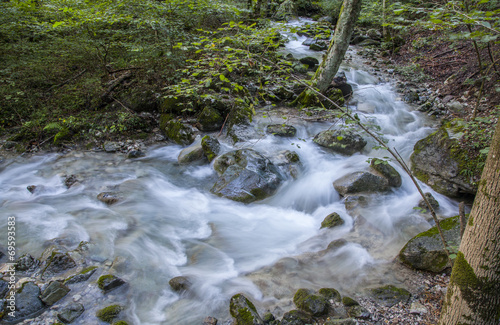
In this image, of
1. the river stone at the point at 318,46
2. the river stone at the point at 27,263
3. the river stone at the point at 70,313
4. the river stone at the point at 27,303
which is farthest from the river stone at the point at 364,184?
the river stone at the point at 318,46

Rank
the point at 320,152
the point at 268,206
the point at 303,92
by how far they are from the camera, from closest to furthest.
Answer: the point at 268,206 < the point at 320,152 < the point at 303,92

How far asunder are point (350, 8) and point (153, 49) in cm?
553

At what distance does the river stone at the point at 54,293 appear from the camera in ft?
10.3

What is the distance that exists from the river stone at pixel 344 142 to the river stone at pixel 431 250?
3.33 meters

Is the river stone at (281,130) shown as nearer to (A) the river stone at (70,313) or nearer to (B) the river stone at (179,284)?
(B) the river stone at (179,284)

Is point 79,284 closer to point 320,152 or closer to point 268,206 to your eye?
point 268,206

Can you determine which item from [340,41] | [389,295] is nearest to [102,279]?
[389,295]

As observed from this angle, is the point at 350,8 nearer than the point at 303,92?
Yes

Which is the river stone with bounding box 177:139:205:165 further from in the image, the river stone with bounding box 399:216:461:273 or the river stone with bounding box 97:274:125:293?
the river stone with bounding box 399:216:461:273

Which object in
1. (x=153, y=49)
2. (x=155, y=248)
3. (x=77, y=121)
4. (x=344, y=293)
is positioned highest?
(x=153, y=49)

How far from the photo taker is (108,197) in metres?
5.54

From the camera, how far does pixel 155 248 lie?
452 centimetres

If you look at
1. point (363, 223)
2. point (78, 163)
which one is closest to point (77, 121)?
point (78, 163)

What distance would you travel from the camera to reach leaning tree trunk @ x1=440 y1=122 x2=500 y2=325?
1.77 m
